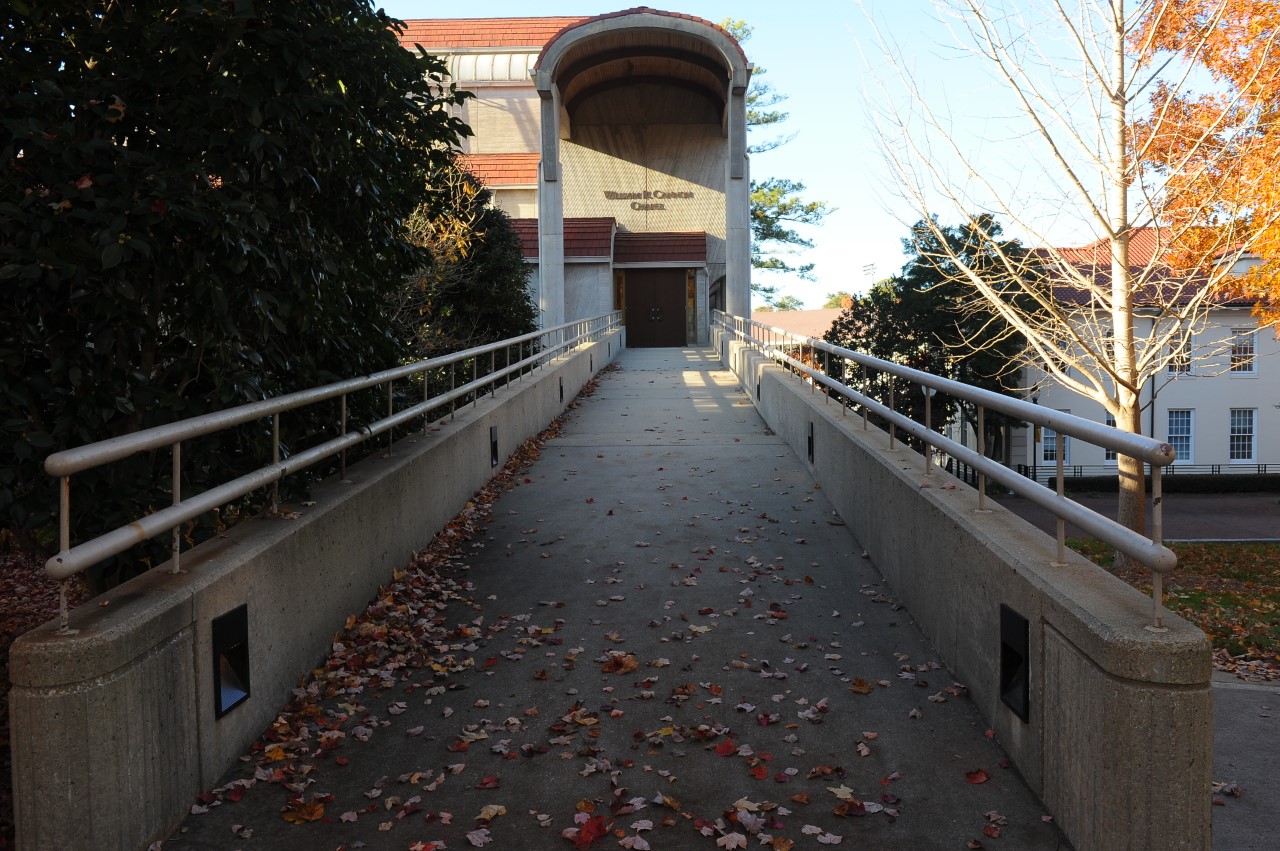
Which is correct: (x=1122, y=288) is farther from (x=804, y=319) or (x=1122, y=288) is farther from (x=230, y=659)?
(x=804, y=319)

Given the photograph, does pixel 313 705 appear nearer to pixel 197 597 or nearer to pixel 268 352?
pixel 197 597

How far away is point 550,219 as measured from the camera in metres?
34.0

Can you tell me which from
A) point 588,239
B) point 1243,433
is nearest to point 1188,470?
point 1243,433

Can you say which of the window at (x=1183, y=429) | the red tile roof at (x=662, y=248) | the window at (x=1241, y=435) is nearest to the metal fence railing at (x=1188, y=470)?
the window at (x=1183, y=429)

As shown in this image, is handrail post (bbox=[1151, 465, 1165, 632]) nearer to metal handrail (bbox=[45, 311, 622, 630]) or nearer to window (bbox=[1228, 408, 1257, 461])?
metal handrail (bbox=[45, 311, 622, 630])

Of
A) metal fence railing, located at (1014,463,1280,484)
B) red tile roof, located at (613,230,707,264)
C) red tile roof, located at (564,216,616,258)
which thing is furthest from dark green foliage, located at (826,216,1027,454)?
red tile roof, located at (564,216,616,258)

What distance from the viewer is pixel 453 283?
74.6 ft

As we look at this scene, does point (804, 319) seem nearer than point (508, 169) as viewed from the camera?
No

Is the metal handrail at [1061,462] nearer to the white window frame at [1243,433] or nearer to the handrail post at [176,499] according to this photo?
the handrail post at [176,499]

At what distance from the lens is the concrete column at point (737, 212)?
113 ft

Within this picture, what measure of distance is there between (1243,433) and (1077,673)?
157 ft

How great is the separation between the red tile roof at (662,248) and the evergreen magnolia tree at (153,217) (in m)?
34.7

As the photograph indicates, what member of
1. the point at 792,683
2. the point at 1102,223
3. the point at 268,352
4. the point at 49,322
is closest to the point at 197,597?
the point at 49,322

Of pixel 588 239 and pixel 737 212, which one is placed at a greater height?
pixel 737 212
